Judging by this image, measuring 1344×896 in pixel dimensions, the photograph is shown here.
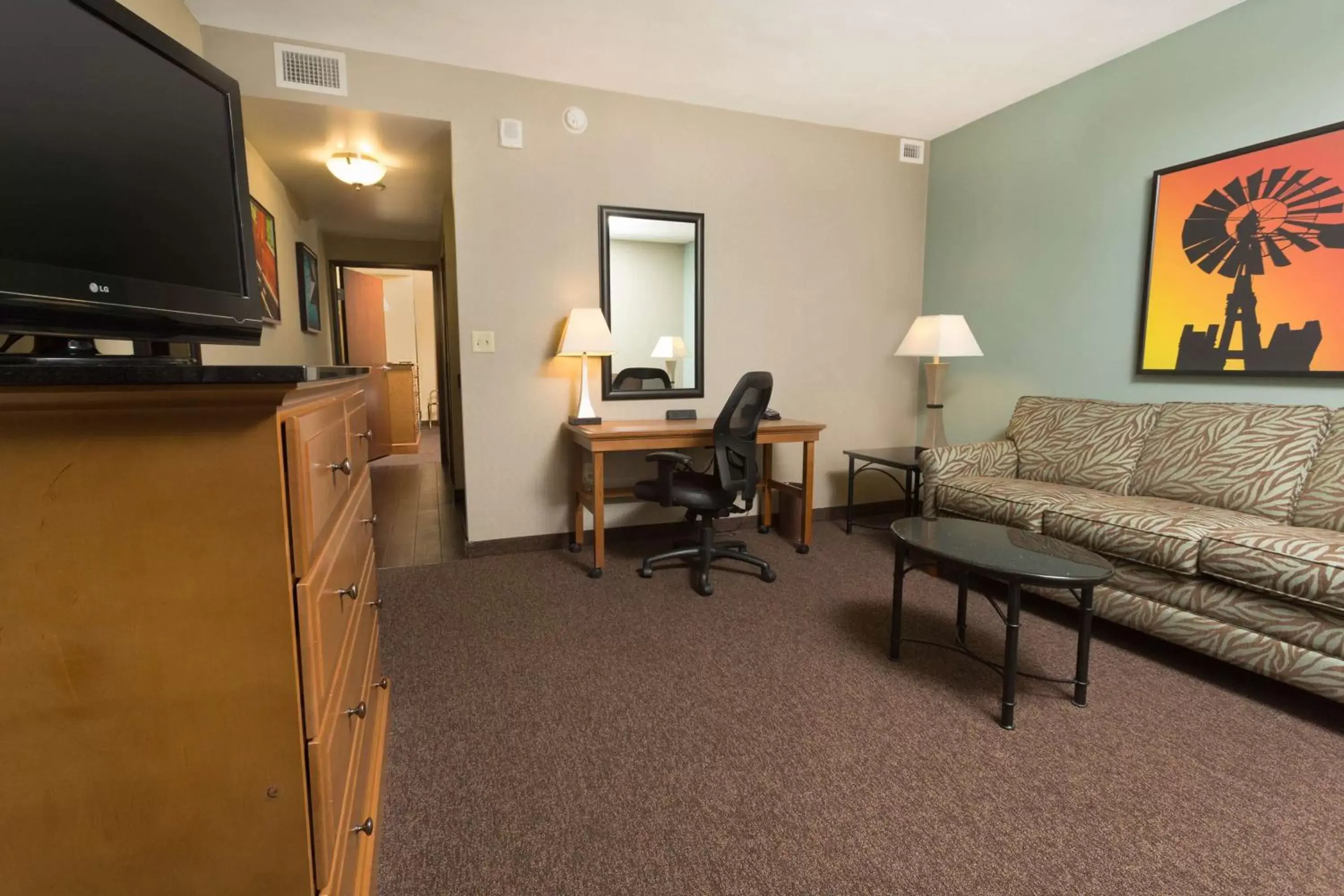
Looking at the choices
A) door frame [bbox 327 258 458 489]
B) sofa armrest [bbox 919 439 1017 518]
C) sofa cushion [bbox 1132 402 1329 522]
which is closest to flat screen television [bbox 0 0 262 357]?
sofa armrest [bbox 919 439 1017 518]

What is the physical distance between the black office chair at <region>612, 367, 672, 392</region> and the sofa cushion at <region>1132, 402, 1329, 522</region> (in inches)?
94.3

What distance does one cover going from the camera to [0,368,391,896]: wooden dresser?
2.07 feet

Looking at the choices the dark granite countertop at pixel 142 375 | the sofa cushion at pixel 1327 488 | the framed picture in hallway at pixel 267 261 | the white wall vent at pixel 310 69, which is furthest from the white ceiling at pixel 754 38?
the dark granite countertop at pixel 142 375

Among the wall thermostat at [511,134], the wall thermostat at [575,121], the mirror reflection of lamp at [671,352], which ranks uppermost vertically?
the wall thermostat at [575,121]

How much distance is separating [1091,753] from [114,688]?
6.80 feet

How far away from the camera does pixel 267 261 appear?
3.24 metres

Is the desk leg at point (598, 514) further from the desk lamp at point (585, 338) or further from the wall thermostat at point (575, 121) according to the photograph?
the wall thermostat at point (575, 121)

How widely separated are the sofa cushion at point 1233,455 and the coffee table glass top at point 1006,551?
3.09ft

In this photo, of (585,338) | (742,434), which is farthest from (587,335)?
(742,434)

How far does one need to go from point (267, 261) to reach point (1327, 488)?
480 centimetres

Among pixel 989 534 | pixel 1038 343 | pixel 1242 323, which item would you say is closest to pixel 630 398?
pixel 989 534

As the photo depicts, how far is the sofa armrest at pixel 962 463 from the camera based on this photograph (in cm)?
311

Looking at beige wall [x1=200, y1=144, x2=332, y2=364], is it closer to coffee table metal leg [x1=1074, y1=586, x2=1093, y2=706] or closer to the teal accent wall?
coffee table metal leg [x1=1074, y1=586, x2=1093, y2=706]

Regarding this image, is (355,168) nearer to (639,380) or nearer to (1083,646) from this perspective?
(639,380)
